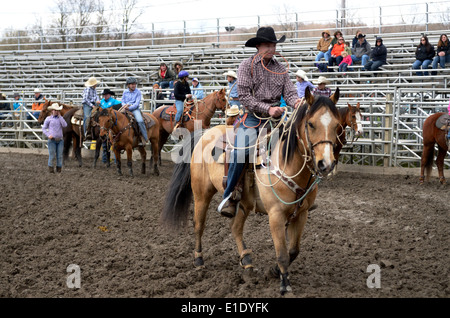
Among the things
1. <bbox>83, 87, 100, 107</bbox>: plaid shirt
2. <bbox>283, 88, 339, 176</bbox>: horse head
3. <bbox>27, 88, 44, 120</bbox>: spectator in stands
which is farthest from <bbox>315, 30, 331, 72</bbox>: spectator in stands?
<bbox>283, 88, 339, 176</bbox>: horse head

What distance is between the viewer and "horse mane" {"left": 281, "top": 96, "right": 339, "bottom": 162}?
4469 millimetres

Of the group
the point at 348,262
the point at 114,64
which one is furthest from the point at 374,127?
the point at 114,64

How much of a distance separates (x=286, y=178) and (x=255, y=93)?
3.40 feet

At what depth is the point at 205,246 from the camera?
22.1 feet

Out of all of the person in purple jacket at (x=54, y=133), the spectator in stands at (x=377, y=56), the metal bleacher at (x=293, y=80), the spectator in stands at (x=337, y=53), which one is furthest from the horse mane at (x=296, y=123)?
the spectator in stands at (x=337, y=53)

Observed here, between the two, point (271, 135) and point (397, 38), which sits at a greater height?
point (397, 38)

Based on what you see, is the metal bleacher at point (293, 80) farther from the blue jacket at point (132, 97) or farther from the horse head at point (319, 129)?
the horse head at point (319, 129)

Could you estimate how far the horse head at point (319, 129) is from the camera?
426 centimetres

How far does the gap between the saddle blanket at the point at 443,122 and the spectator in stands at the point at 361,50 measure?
22.2 feet

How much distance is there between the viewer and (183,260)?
610 centimetres

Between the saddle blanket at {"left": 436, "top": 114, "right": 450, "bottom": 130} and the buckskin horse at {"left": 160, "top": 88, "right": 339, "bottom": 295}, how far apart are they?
6737 millimetres

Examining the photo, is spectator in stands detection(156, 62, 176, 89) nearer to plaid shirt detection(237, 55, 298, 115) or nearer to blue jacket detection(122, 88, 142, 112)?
blue jacket detection(122, 88, 142, 112)
